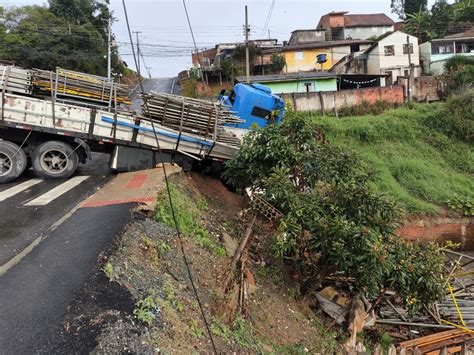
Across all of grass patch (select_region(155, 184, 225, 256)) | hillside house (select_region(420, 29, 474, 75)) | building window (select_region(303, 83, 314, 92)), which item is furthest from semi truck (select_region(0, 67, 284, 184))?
hillside house (select_region(420, 29, 474, 75))

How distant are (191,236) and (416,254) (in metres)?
3.81

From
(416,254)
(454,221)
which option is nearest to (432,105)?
(454,221)

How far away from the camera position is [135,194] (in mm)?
7641

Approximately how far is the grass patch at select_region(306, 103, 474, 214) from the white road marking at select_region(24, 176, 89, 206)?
1246cm

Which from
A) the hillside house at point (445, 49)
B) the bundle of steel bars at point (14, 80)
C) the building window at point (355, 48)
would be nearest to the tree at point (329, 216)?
the bundle of steel bars at point (14, 80)

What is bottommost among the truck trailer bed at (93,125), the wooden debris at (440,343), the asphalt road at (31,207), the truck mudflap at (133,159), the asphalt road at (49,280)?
the wooden debris at (440,343)

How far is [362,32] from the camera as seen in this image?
50000 mm

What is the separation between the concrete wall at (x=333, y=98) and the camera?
2502cm

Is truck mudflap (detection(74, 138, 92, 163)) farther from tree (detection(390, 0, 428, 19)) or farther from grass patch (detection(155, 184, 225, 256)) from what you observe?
tree (detection(390, 0, 428, 19))

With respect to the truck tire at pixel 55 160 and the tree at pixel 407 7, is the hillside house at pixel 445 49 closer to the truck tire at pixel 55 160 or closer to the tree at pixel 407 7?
the tree at pixel 407 7

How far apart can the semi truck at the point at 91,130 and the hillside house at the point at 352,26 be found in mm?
44706

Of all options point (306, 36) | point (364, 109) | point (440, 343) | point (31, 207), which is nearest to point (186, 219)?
point (31, 207)

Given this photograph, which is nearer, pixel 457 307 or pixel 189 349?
pixel 189 349

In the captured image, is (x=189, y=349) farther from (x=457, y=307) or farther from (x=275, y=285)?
(x=457, y=307)
